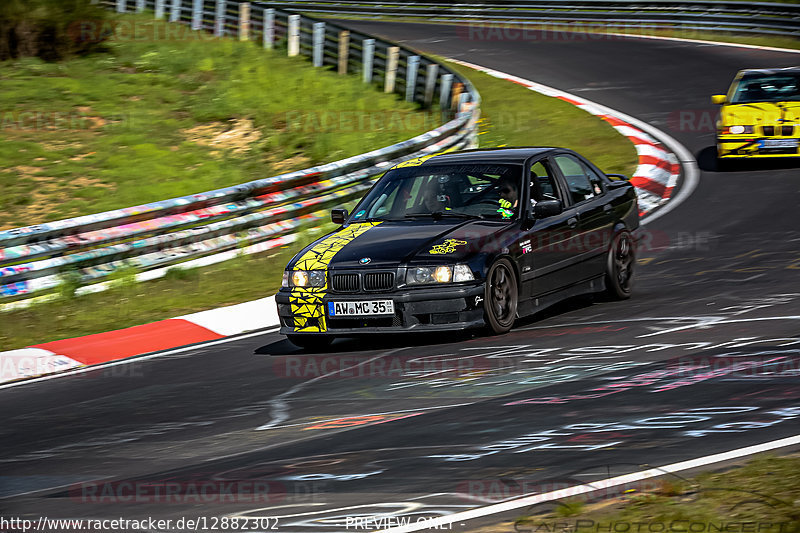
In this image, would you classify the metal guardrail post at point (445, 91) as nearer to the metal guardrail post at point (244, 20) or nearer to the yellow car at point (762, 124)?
the yellow car at point (762, 124)

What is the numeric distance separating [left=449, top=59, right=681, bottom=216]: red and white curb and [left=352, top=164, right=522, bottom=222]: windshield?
18.6 feet

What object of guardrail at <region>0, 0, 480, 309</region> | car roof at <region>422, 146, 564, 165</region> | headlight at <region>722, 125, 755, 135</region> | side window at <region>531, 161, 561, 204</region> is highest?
car roof at <region>422, 146, 564, 165</region>

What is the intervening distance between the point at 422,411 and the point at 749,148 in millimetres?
11633

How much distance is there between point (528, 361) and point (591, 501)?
320 centimetres

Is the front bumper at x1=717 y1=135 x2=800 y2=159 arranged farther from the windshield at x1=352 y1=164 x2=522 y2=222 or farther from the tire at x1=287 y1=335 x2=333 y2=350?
the tire at x1=287 y1=335 x2=333 y2=350

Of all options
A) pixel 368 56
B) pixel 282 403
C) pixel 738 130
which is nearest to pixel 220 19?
pixel 368 56

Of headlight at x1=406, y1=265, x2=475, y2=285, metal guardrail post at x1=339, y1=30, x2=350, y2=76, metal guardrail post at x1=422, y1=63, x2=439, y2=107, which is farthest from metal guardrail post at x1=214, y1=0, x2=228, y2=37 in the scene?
headlight at x1=406, y1=265, x2=475, y2=285

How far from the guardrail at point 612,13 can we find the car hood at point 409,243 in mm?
22368

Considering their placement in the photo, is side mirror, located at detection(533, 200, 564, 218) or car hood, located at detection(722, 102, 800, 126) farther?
car hood, located at detection(722, 102, 800, 126)

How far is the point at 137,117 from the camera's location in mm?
20828

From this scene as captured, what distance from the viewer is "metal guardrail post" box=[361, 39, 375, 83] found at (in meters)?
23.5

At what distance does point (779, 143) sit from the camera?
16781 millimetres

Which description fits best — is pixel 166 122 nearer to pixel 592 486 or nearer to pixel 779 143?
pixel 779 143

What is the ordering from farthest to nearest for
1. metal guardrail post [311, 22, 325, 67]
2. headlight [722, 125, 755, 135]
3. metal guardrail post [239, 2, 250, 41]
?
1. metal guardrail post [239, 2, 250, 41]
2. metal guardrail post [311, 22, 325, 67]
3. headlight [722, 125, 755, 135]
